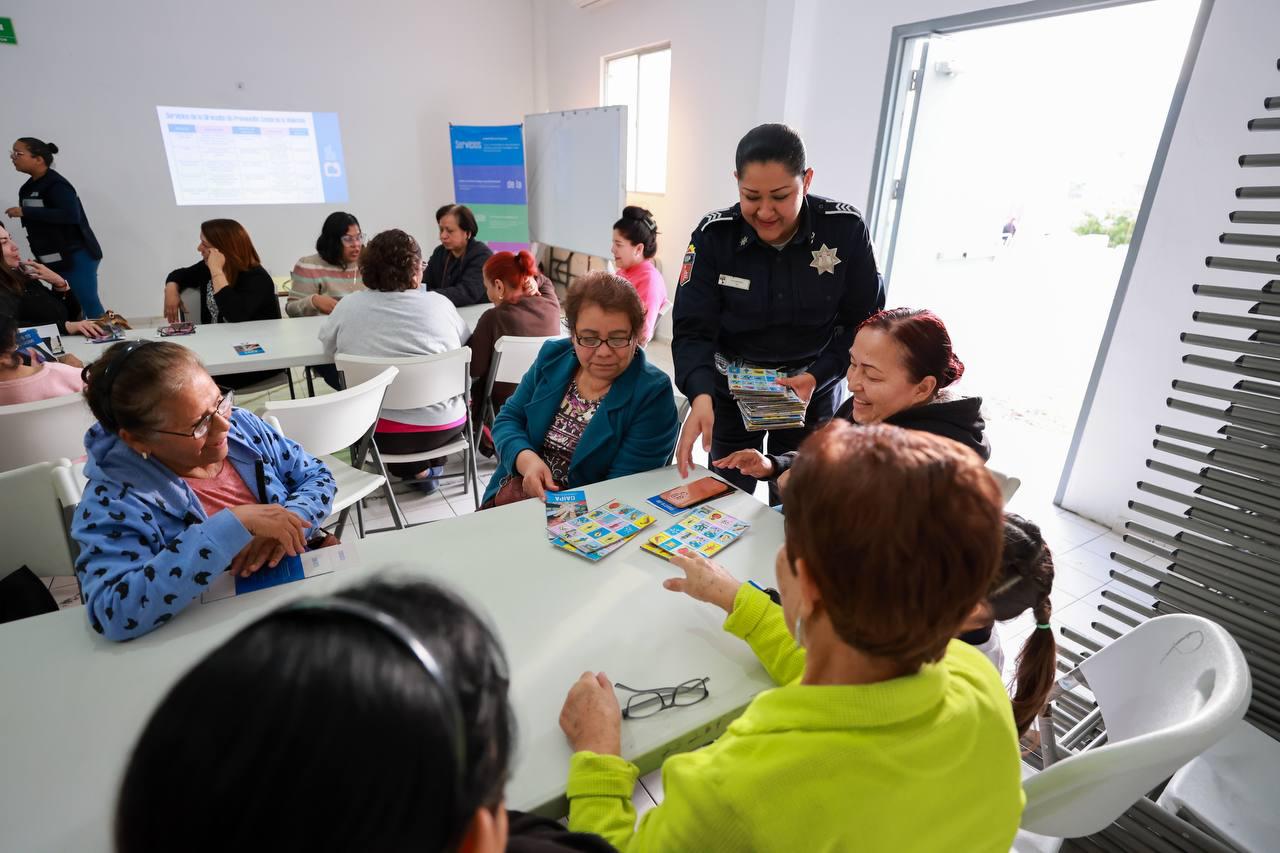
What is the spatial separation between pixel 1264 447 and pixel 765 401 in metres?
1.21

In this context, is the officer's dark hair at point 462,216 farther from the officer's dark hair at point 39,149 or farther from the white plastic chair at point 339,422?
→ the officer's dark hair at point 39,149

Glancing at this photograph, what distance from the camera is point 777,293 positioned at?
212 centimetres

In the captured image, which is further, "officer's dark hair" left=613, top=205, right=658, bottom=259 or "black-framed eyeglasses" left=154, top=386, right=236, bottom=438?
"officer's dark hair" left=613, top=205, right=658, bottom=259

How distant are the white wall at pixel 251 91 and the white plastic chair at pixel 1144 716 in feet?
25.3

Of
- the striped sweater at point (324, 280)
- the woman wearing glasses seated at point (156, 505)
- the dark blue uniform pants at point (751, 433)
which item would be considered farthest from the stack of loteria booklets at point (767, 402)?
the striped sweater at point (324, 280)

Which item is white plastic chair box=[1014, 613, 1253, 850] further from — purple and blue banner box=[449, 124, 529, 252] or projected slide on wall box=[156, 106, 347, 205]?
projected slide on wall box=[156, 106, 347, 205]

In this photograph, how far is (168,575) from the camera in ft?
3.73

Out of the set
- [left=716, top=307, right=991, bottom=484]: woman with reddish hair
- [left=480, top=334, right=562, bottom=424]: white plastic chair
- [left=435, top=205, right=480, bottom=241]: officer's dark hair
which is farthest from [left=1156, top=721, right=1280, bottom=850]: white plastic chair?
[left=435, top=205, right=480, bottom=241]: officer's dark hair

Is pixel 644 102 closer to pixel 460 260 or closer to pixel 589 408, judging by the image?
pixel 460 260

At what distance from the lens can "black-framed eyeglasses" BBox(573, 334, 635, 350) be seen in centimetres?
184

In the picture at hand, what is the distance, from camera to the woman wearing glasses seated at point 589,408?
1.83 metres

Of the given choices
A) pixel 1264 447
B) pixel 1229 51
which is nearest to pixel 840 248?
pixel 1264 447

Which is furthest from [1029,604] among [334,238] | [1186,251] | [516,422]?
[334,238]

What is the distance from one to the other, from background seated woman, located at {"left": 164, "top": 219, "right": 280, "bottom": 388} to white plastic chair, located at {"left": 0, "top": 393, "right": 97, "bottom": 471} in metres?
1.49
